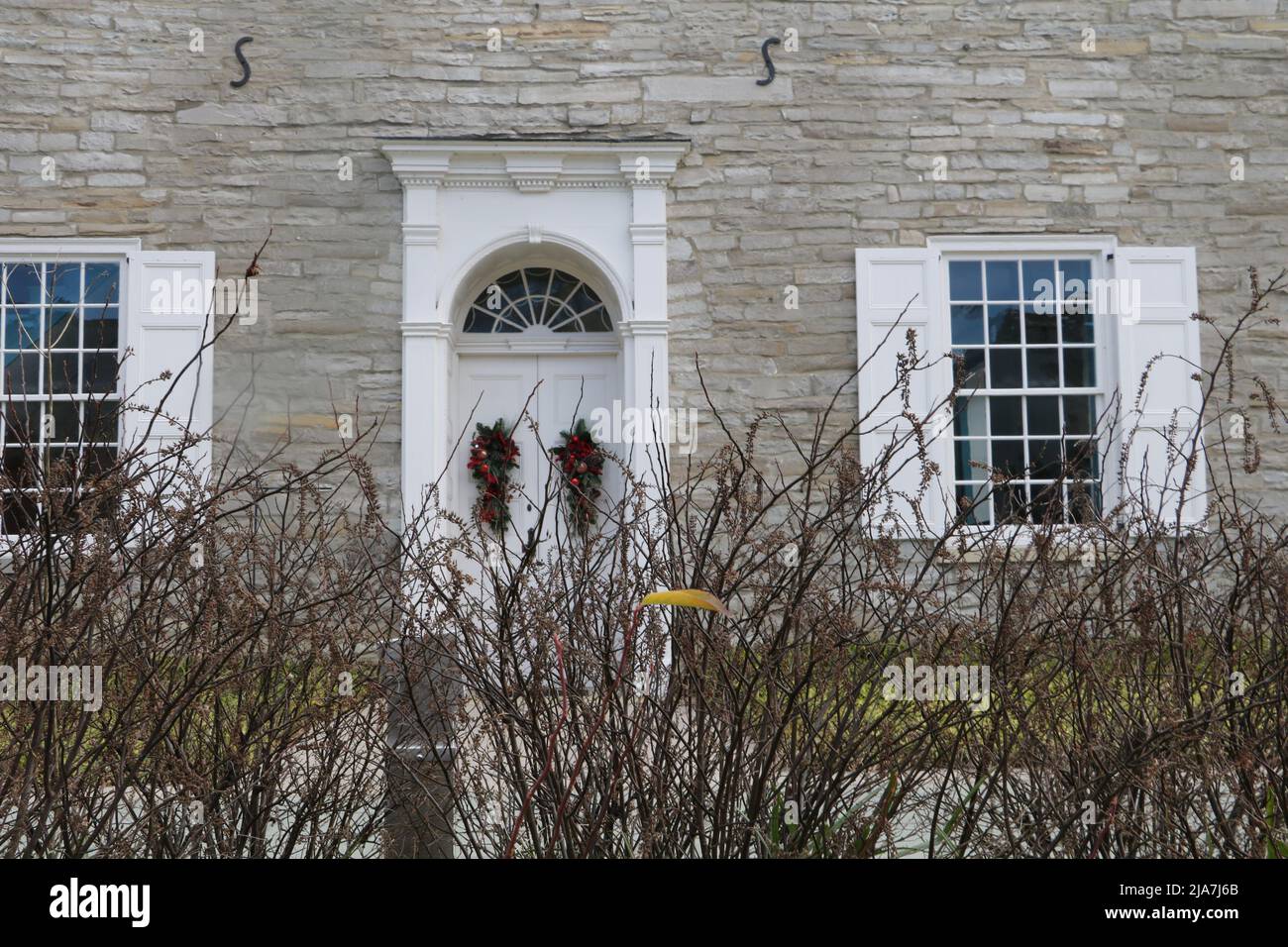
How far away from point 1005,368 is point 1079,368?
49 centimetres

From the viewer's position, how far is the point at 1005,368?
7.53 meters

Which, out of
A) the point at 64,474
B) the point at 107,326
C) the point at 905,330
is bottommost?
the point at 64,474

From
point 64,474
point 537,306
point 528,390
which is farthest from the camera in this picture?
point 537,306

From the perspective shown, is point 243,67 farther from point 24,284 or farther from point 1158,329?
point 1158,329

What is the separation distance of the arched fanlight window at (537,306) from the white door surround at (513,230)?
34cm

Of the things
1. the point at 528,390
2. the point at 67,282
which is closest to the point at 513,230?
the point at 528,390

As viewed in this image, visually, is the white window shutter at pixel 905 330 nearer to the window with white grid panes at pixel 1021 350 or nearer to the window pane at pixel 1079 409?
the window with white grid panes at pixel 1021 350

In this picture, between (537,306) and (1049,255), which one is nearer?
(1049,255)

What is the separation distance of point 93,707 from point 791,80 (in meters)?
6.28

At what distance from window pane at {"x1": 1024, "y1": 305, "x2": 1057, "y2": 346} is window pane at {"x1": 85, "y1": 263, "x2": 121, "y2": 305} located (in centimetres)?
588

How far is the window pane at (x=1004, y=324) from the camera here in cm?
754

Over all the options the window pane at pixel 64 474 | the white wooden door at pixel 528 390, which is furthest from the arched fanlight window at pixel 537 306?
the window pane at pixel 64 474
